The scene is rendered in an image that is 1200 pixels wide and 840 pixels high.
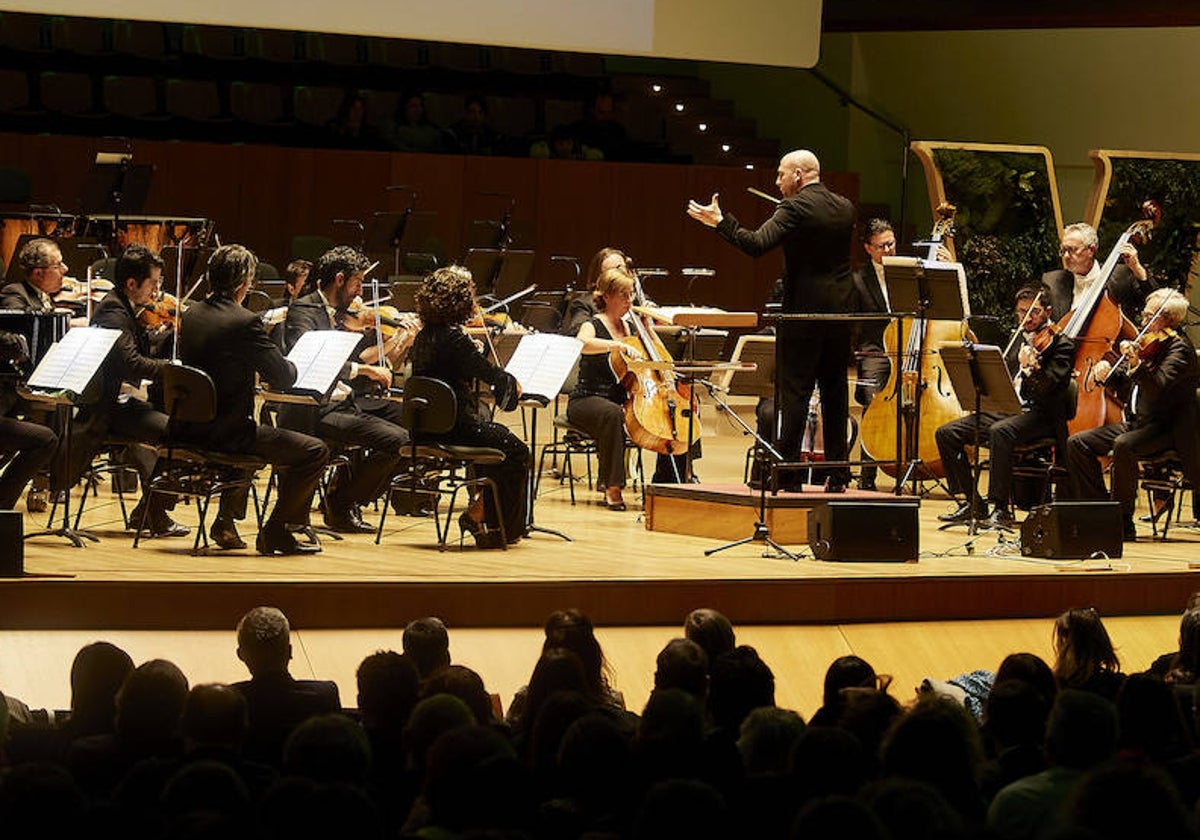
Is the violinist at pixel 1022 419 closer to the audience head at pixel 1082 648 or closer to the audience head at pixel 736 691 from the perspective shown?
the audience head at pixel 1082 648

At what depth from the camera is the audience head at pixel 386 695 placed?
3.98 metres

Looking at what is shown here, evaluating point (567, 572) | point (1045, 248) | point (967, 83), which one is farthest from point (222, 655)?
point (967, 83)

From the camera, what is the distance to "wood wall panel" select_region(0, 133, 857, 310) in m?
13.2

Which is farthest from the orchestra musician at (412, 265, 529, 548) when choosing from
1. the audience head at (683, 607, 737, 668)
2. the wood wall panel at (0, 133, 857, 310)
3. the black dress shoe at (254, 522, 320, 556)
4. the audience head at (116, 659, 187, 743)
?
the wood wall panel at (0, 133, 857, 310)

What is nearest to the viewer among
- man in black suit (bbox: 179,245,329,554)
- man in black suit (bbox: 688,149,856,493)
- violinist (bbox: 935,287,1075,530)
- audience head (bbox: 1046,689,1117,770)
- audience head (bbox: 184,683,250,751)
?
audience head (bbox: 1046,689,1117,770)

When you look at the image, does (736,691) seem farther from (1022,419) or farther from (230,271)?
(1022,419)

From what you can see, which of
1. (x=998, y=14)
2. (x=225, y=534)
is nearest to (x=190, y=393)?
(x=225, y=534)

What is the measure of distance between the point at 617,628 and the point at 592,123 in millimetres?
8257

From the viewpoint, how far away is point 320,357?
23.7ft

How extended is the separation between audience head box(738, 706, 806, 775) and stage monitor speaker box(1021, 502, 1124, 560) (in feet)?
13.1

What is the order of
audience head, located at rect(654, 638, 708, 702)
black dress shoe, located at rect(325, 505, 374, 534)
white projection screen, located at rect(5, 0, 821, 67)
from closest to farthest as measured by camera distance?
audience head, located at rect(654, 638, 708, 702), black dress shoe, located at rect(325, 505, 374, 534), white projection screen, located at rect(5, 0, 821, 67)

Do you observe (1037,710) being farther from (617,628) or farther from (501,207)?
(501,207)

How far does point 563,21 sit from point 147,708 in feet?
21.9

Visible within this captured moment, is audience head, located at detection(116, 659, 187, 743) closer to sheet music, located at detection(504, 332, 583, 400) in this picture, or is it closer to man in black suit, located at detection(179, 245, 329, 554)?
man in black suit, located at detection(179, 245, 329, 554)
